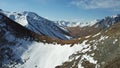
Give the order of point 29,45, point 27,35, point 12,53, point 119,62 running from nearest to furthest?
point 119,62
point 12,53
point 29,45
point 27,35

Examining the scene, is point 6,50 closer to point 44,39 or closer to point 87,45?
point 44,39

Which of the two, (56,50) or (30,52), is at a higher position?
(30,52)

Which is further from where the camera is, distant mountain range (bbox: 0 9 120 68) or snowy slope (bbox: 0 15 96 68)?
snowy slope (bbox: 0 15 96 68)

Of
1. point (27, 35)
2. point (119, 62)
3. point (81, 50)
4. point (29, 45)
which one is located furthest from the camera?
point (27, 35)

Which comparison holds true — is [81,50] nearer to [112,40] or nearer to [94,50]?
[94,50]

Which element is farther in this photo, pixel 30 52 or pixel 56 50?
pixel 30 52

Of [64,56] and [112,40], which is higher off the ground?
[112,40]

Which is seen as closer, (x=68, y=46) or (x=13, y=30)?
(x=68, y=46)

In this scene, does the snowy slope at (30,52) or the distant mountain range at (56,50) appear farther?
the snowy slope at (30,52)

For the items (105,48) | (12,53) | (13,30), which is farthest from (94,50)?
(13,30)
